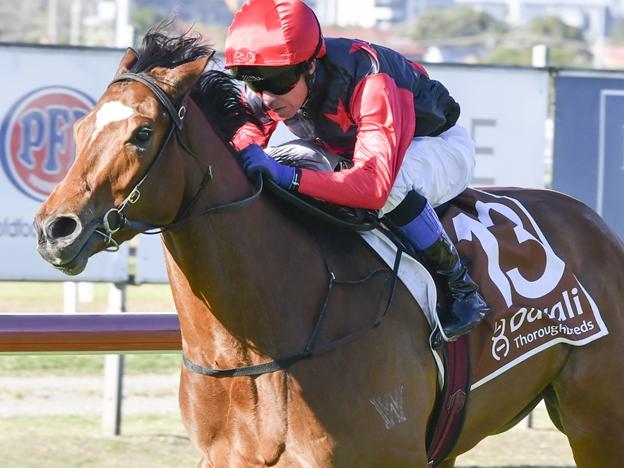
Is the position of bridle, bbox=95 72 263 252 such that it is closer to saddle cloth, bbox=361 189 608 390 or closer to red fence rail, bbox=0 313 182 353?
saddle cloth, bbox=361 189 608 390

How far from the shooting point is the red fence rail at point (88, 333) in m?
5.05

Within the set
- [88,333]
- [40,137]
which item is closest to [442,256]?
[88,333]

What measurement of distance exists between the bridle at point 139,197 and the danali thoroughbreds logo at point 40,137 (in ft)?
10.8

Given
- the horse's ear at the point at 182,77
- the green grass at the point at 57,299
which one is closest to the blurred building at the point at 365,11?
the green grass at the point at 57,299

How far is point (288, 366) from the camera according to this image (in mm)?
3580

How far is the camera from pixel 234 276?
140 inches

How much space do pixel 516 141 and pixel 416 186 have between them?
132 inches

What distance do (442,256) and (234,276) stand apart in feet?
2.65

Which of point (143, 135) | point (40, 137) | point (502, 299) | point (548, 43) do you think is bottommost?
point (502, 299)

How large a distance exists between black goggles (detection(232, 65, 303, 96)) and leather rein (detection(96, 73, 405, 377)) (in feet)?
1.10

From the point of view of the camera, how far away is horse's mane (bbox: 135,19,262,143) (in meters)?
3.49

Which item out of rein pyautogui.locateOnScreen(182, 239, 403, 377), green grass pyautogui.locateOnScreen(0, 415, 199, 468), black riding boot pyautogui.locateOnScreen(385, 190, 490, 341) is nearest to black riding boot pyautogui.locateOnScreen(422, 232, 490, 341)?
black riding boot pyautogui.locateOnScreen(385, 190, 490, 341)

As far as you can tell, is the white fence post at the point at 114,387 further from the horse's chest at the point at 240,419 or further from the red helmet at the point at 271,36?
the red helmet at the point at 271,36

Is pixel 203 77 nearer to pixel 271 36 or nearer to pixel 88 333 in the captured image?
pixel 271 36
